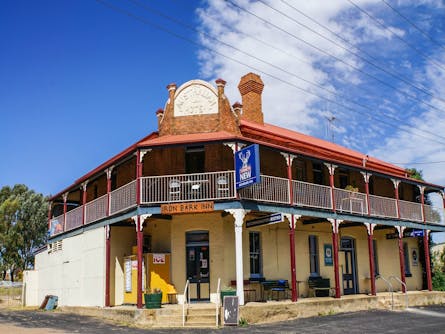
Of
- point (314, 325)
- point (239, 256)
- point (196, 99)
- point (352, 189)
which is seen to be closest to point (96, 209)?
point (196, 99)

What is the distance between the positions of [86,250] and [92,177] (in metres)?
3.22

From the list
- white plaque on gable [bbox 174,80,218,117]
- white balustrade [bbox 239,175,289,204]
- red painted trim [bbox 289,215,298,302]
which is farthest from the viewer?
white plaque on gable [bbox 174,80,218,117]

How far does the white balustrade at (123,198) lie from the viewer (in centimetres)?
1825

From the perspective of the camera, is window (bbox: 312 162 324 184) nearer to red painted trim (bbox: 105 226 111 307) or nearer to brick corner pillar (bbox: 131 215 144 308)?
brick corner pillar (bbox: 131 215 144 308)

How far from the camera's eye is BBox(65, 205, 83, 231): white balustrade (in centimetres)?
2315

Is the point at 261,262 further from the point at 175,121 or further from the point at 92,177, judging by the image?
the point at 92,177

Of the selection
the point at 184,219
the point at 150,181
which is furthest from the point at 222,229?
the point at 150,181

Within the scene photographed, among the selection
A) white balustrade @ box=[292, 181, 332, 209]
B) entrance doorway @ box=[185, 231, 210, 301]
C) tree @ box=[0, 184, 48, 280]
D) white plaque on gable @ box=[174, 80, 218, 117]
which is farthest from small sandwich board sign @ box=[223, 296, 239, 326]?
tree @ box=[0, 184, 48, 280]

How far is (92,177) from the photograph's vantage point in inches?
859

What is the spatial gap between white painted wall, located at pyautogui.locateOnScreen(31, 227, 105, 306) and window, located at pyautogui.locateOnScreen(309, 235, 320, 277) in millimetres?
8835

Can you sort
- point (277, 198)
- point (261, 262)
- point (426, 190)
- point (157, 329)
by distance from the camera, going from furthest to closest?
point (426, 190) → point (261, 262) → point (277, 198) → point (157, 329)

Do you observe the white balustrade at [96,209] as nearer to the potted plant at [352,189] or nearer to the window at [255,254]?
the window at [255,254]

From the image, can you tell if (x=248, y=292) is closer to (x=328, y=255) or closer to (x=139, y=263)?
(x=139, y=263)

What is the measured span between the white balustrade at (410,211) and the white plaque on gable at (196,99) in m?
10.7
